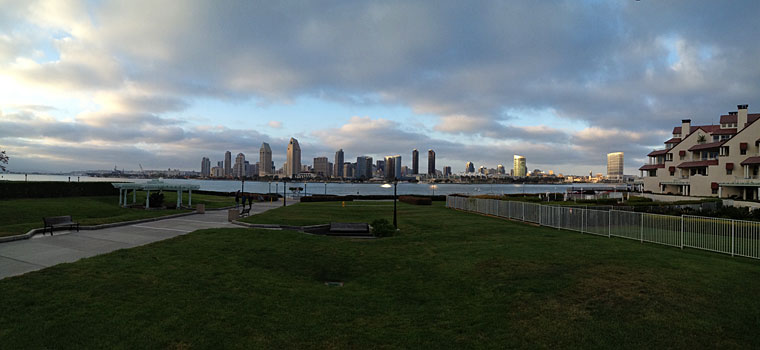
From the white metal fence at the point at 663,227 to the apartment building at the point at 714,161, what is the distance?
31826mm

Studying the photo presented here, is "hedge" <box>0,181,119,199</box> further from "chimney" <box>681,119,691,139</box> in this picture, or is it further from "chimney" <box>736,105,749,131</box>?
"chimney" <box>681,119,691,139</box>

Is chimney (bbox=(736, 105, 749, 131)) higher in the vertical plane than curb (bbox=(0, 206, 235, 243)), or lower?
higher

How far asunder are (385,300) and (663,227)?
46.9 ft

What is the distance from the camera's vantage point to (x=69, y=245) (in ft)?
41.2

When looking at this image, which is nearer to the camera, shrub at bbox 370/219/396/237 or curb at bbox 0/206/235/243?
curb at bbox 0/206/235/243

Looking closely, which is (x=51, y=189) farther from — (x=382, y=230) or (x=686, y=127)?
(x=686, y=127)

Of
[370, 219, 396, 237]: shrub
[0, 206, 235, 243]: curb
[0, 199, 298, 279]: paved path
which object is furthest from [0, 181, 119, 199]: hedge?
[370, 219, 396, 237]: shrub

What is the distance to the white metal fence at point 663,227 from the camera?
1257 centimetres

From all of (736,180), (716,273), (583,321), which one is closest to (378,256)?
(583,321)

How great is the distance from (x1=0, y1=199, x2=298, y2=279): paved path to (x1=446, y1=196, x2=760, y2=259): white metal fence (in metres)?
→ 20.4

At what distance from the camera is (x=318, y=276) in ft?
34.4

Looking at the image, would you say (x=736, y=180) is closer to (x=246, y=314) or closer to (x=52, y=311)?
(x=246, y=314)

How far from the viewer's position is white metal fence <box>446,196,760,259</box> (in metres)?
12.6

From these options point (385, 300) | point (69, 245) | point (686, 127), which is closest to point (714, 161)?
point (686, 127)
